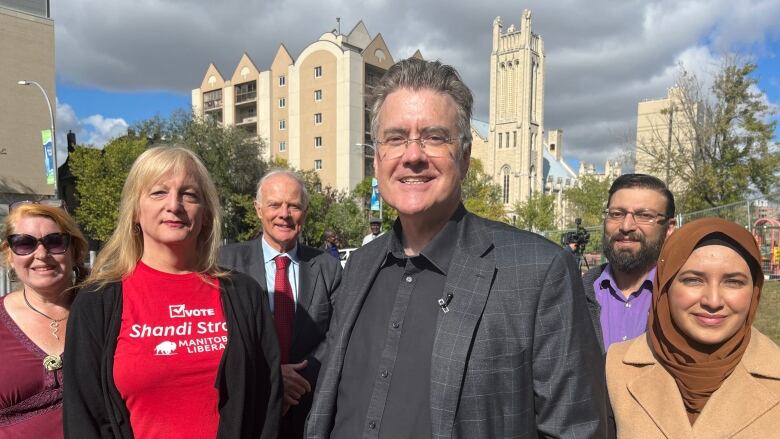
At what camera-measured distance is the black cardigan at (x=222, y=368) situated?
2.02 meters

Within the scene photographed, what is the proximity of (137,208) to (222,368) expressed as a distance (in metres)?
0.88

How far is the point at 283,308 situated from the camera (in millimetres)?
3381

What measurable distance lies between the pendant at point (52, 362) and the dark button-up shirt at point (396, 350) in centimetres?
143

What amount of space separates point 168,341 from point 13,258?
3.54ft

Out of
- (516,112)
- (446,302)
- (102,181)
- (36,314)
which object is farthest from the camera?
(516,112)

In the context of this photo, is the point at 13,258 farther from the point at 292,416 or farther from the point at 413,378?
the point at 413,378

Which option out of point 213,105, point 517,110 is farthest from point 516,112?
point 213,105

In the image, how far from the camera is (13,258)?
2.55 metres

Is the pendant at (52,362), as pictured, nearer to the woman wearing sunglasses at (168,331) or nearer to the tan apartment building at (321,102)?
the woman wearing sunglasses at (168,331)

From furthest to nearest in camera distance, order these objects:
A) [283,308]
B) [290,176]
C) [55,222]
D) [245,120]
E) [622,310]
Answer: [245,120] < [290,176] < [283,308] < [622,310] < [55,222]

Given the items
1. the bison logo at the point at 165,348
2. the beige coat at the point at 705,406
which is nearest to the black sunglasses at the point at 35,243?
the bison logo at the point at 165,348

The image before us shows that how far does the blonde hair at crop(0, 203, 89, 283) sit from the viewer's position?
103 inches

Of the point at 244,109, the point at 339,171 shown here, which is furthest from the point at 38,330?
the point at 244,109

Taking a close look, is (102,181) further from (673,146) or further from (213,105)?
(213,105)
